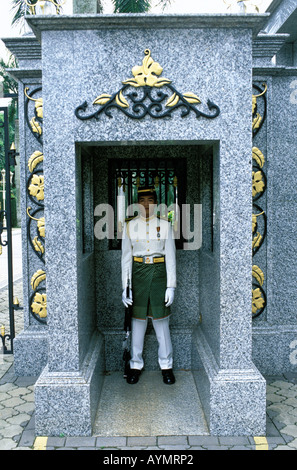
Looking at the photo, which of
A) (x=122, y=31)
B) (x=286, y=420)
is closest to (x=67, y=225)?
(x=122, y=31)

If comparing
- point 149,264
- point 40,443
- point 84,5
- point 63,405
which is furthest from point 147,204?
point 84,5

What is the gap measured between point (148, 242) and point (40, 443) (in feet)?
6.71

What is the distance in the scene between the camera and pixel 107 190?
5.04 metres

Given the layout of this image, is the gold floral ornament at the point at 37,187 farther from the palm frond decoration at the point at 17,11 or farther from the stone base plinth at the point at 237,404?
the palm frond decoration at the point at 17,11

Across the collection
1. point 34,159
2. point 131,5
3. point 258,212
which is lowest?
point 258,212

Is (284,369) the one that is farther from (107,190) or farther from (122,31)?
(122,31)

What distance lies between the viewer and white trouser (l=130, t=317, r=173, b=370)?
186 inches

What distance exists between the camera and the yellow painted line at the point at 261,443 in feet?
11.8

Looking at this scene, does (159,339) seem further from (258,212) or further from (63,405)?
(258,212)

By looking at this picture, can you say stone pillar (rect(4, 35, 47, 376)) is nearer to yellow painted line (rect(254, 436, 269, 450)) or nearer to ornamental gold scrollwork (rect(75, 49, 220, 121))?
ornamental gold scrollwork (rect(75, 49, 220, 121))

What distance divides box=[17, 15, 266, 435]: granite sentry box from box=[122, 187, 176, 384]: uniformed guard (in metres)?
0.76

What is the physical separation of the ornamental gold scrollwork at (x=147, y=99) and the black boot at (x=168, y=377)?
103 inches

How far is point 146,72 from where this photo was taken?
363 cm

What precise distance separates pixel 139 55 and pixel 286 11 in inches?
171
